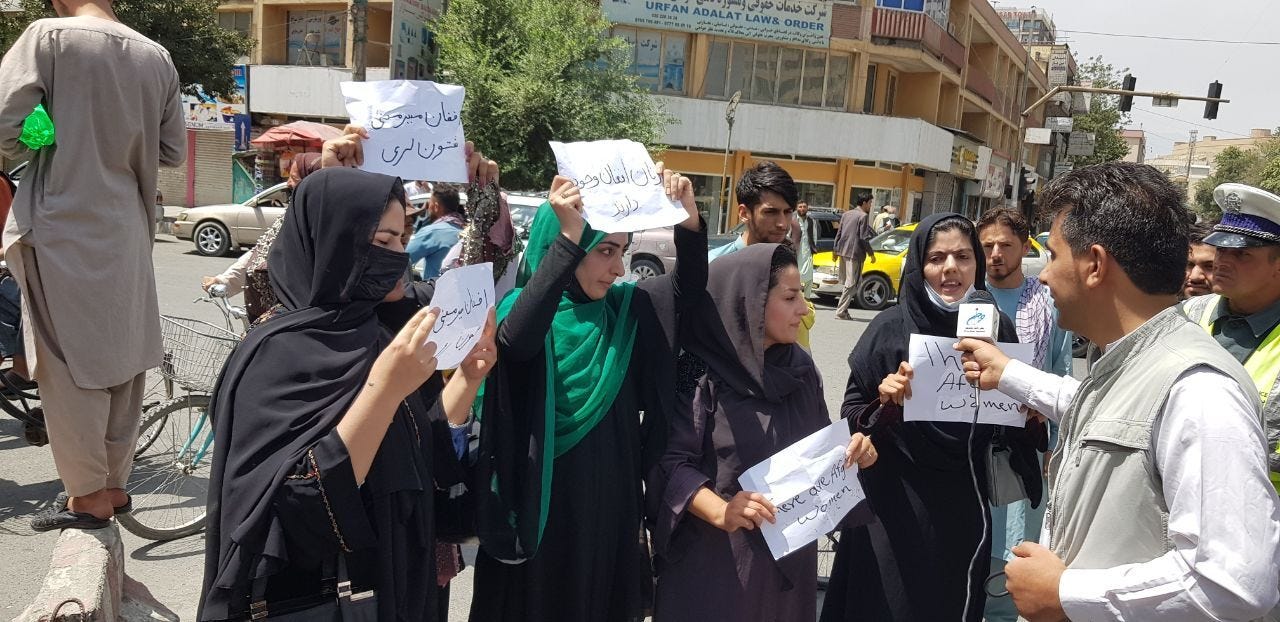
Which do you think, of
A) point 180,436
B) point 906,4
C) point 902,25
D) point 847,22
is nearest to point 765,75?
point 847,22

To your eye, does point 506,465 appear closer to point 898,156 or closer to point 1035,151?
point 898,156

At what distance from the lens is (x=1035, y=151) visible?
69.2 m

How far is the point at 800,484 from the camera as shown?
2.74 metres

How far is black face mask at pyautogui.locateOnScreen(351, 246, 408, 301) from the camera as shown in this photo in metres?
2.16

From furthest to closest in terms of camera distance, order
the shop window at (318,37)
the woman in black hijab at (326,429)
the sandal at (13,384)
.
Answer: the shop window at (318,37)
the sandal at (13,384)
the woman in black hijab at (326,429)

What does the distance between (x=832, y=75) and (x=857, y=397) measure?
29417 mm

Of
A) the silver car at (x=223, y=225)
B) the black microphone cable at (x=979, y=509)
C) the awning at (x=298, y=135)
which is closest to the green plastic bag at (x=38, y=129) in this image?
the black microphone cable at (x=979, y=509)

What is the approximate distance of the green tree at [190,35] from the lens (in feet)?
63.2

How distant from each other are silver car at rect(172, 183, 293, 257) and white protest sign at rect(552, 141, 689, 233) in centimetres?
1523

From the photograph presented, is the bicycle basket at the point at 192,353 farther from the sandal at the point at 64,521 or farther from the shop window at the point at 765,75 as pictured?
the shop window at the point at 765,75

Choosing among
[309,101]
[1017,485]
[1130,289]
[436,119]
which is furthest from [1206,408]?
[309,101]

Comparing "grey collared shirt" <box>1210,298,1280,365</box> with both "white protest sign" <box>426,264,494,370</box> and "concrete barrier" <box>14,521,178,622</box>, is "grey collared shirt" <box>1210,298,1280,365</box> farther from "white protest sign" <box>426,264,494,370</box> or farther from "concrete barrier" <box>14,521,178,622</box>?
"concrete barrier" <box>14,521,178,622</box>

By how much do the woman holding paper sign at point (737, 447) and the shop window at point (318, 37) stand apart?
2959cm

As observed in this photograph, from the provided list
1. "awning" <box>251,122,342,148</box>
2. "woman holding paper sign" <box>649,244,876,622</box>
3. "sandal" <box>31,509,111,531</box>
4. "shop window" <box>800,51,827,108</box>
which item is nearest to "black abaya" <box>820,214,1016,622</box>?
"woman holding paper sign" <box>649,244,876,622</box>
